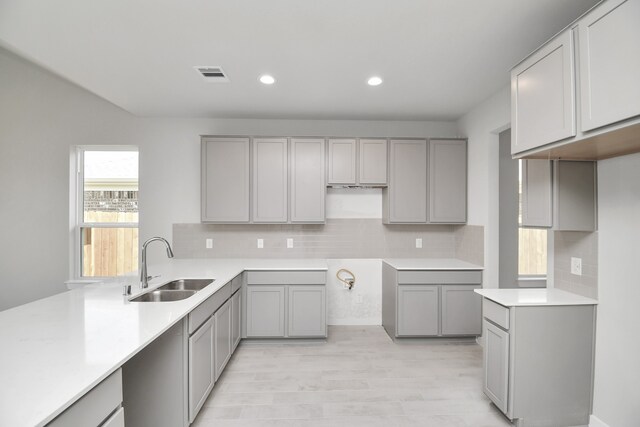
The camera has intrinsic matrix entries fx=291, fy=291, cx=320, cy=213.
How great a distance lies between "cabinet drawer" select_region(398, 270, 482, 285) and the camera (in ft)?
10.9

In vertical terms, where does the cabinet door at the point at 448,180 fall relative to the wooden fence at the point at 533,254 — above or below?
above

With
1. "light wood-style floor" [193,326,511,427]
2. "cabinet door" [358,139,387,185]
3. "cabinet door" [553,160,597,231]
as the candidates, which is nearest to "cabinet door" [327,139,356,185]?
"cabinet door" [358,139,387,185]

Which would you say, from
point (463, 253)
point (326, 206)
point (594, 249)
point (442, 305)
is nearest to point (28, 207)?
point (326, 206)

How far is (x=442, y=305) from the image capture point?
3.32 m

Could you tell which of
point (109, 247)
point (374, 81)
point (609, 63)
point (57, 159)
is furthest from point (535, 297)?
point (57, 159)

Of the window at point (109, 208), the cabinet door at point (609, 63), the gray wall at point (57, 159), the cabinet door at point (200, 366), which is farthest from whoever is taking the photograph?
the window at point (109, 208)

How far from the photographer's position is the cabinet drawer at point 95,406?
0.93m

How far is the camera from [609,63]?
55.0 inches

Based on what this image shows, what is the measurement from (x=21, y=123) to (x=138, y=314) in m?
3.91

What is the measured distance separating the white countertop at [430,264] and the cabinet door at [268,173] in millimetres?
1593

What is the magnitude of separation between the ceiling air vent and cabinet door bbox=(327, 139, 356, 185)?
56.2 inches

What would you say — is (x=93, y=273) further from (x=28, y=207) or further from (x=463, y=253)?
(x=463, y=253)

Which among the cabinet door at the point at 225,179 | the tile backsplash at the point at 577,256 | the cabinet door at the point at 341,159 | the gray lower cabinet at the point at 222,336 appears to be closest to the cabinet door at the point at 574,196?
the tile backsplash at the point at 577,256

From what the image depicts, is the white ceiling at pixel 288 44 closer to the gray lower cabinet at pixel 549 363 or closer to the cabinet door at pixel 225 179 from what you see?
the cabinet door at pixel 225 179
